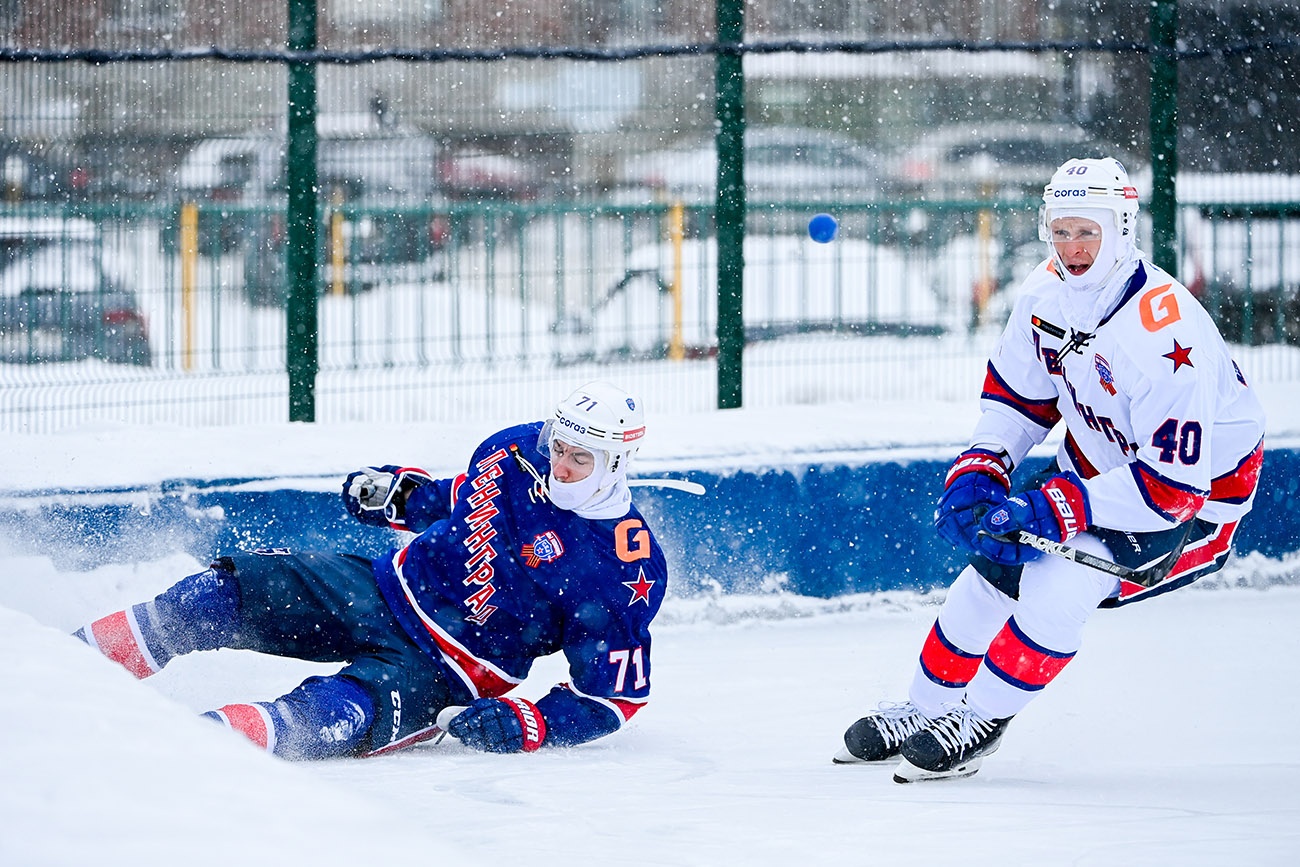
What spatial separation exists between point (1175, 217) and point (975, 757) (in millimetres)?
3358

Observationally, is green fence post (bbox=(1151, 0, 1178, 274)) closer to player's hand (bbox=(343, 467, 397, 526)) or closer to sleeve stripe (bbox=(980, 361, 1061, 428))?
sleeve stripe (bbox=(980, 361, 1061, 428))

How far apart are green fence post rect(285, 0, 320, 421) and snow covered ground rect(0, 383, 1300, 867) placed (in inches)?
9.3

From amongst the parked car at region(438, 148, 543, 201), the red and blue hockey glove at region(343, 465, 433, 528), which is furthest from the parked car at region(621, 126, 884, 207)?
the red and blue hockey glove at region(343, 465, 433, 528)

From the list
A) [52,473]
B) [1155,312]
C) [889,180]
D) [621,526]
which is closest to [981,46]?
[889,180]

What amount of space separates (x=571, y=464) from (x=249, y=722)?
93cm

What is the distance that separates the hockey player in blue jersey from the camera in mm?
3908

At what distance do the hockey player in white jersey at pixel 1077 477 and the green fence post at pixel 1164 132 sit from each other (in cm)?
255

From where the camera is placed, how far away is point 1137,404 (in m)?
3.83

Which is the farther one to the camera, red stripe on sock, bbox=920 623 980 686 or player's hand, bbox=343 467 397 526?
player's hand, bbox=343 467 397 526

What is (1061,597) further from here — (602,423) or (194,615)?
(194,615)

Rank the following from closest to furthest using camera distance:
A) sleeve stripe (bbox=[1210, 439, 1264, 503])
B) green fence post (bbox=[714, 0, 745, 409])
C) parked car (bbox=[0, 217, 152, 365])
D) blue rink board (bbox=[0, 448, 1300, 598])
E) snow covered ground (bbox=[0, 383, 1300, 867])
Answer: snow covered ground (bbox=[0, 383, 1300, 867]) < sleeve stripe (bbox=[1210, 439, 1264, 503]) < blue rink board (bbox=[0, 448, 1300, 598]) < parked car (bbox=[0, 217, 152, 365]) < green fence post (bbox=[714, 0, 745, 409])

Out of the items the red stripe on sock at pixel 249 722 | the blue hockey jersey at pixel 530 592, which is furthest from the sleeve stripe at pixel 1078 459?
the red stripe on sock at pixel 249 722

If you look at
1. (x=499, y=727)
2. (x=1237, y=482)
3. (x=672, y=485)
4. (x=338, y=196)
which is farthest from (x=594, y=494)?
(x=338, y=196)

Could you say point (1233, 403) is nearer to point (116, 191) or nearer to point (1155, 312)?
point (1155, 312)
